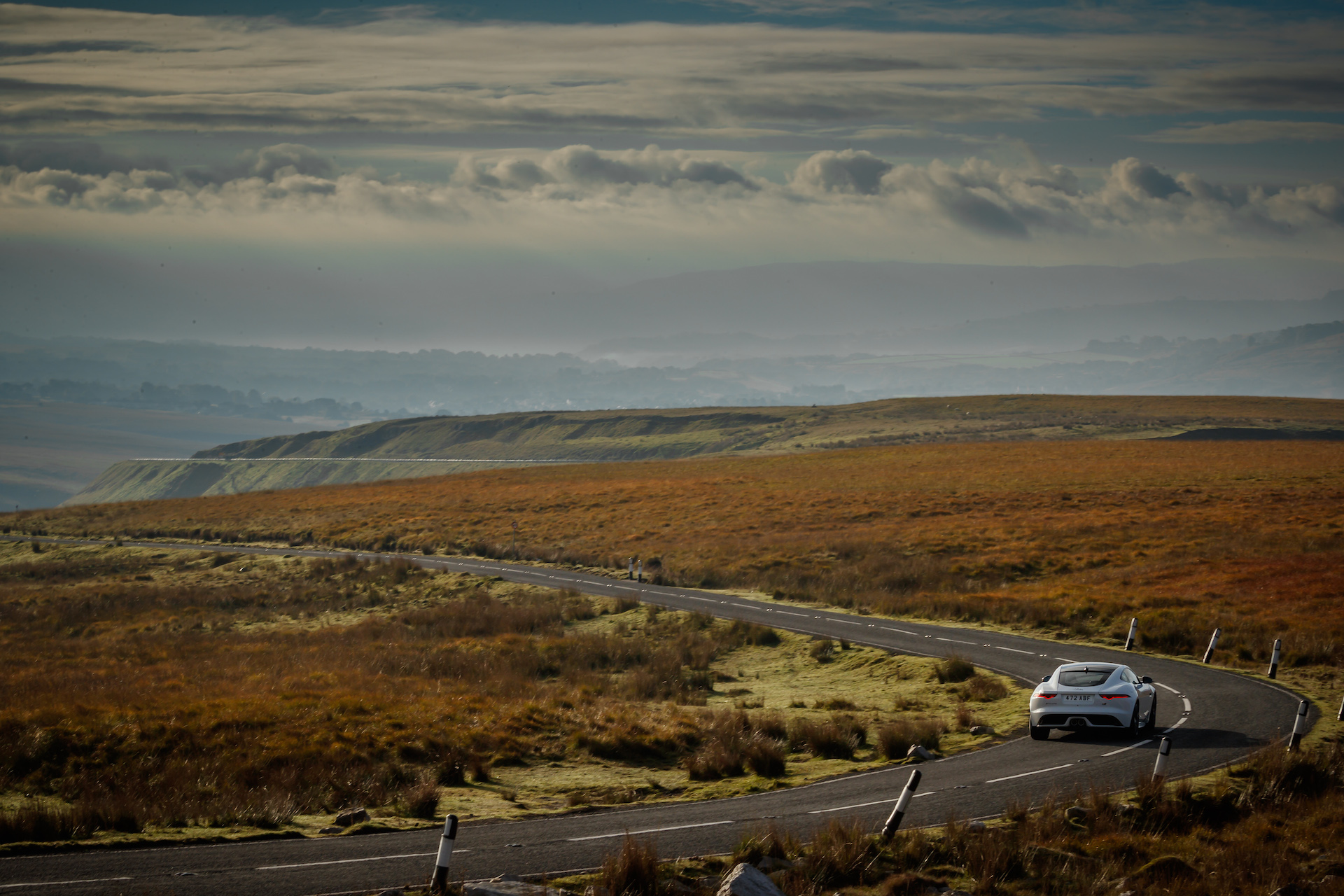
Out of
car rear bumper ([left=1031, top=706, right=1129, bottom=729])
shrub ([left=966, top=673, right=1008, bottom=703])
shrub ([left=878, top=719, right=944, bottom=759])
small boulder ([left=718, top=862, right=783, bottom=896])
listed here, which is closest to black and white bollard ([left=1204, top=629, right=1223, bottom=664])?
shrub ([left=966, top=673, right=1008, bottom=703])

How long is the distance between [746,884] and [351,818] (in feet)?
20.7

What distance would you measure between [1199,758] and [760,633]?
17550mm

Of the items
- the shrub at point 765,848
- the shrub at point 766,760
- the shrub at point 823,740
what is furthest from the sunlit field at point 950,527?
the shrub at point 765,848

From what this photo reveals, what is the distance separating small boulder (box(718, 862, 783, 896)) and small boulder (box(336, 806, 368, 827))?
19.2 feet

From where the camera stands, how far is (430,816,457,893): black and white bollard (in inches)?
394

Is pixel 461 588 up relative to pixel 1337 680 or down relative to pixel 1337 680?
down

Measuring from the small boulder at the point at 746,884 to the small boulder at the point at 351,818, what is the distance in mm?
5843

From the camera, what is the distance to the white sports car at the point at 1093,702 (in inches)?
689

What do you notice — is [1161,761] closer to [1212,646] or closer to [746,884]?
[746,884]

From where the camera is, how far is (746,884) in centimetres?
1019

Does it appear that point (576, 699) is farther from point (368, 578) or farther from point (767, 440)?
point (767, 440)

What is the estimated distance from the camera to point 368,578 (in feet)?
163

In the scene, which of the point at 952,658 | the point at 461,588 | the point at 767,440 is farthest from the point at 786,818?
the point at 767,440

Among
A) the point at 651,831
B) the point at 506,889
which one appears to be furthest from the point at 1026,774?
the point at 506,889
